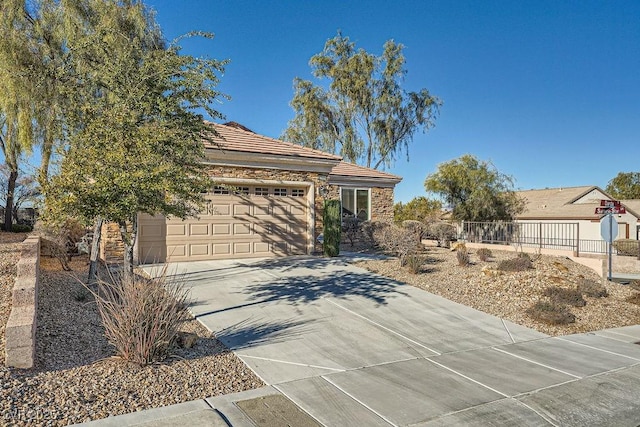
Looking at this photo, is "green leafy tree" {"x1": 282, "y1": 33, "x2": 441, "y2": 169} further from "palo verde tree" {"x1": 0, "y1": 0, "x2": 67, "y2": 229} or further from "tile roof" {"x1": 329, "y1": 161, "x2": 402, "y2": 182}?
"palo verde tree" {"x1": 0, "y1": 0, "x2": 67, "y2": 229}

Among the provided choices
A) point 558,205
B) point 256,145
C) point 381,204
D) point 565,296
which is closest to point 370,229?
point 381,204

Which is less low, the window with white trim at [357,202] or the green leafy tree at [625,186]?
the green leafy tree at [625,186]

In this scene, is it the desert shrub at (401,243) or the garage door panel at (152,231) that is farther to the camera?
the desert shrub at (401,243)

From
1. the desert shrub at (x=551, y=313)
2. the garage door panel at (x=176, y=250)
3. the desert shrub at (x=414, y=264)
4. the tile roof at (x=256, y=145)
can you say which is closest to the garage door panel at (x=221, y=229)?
the garage door panel at (x=176, y=250)

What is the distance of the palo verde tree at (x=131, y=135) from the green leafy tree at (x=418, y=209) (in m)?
17.5

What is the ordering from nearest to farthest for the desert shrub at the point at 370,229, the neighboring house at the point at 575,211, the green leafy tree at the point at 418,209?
the desert shrub at the point at 370,229 < the green leafy tree at the point at 418,209 < the neighboring house at the point at 575,211

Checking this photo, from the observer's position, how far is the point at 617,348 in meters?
7.09

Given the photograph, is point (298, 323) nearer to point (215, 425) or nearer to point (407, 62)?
point (215, 425)

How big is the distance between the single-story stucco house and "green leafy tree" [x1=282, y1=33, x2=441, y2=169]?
56.5ft

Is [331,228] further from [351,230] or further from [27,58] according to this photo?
[27,58]

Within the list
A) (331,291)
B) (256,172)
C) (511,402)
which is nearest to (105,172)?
(331,291)

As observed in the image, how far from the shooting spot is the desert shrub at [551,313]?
8.36 metres

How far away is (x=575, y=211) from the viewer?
2969 centimetres

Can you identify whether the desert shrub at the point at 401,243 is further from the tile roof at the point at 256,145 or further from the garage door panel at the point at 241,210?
the garage door panel at the point at 241,210
